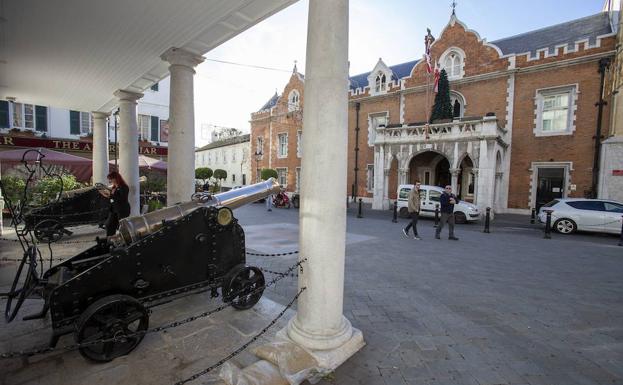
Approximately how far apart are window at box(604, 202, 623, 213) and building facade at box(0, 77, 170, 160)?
2139cm

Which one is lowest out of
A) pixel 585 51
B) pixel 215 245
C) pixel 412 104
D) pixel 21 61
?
pixel 215 245

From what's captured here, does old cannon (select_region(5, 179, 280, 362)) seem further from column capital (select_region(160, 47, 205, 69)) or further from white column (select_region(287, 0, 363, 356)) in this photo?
column capital (select_region(160, 47, 205, 69))

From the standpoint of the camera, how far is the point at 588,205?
10820mm

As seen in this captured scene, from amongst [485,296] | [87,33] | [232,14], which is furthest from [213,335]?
[87,33]

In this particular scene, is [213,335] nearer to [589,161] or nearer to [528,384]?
[528,384]

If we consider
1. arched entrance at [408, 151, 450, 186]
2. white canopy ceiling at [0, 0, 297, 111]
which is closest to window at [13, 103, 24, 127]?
white canopy ceiling at [0, 0, 297, 111]

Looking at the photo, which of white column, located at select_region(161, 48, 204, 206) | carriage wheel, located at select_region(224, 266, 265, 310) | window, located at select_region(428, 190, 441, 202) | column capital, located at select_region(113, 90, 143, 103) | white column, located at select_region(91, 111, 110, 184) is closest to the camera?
carriage wheel, located at select_region(224, 266, 265, 310)

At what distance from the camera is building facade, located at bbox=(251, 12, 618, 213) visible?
14398 mm

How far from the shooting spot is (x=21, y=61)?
648 cm

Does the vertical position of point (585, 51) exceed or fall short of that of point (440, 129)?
it exceeds it

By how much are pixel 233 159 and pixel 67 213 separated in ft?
109

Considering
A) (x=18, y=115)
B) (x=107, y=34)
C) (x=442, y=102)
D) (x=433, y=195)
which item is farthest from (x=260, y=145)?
(x=107, y=34)

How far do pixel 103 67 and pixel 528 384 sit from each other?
9084 millimetres

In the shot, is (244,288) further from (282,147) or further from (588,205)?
(282,147)
